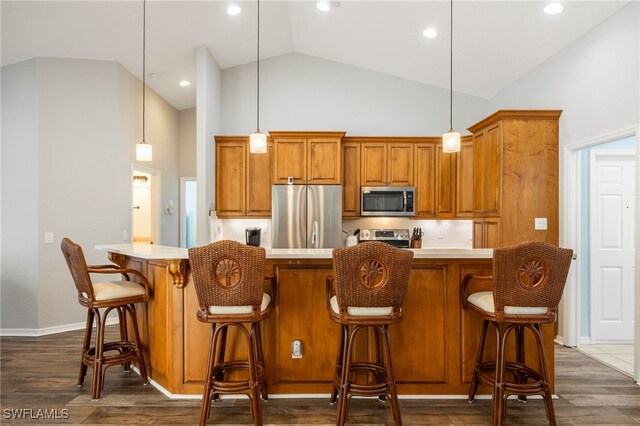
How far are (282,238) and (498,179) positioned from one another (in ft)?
8.34

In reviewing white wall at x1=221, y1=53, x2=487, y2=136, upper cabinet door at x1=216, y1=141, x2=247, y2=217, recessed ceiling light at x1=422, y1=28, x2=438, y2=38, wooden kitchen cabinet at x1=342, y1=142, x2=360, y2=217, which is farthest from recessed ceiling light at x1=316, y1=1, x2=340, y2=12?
upper cabinet door at x1=216, y1=141, x2=247, y2=217

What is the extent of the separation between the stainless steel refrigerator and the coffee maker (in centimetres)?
39

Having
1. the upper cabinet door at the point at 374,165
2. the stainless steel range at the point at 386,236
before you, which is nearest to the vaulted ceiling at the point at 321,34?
the upper cabinet door at the point at 374,165

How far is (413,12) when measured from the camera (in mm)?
3990

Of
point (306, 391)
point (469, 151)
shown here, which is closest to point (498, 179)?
point (469, 151)

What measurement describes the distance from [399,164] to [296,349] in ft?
10.4

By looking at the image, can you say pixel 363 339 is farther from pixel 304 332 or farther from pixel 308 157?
pixel 308 157

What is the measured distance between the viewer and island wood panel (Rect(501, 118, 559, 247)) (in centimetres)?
395

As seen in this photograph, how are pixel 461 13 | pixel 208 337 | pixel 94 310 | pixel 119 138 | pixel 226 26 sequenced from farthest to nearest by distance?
pixel 119 138 < pixel 226 26 < pixel 461 13 < pixel 94 310 < pixel 208 337

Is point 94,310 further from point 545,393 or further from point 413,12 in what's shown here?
point 413,12

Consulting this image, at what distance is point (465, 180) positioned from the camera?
5066mm

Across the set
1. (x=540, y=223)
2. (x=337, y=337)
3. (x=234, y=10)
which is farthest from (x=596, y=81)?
(x=234, y=10)

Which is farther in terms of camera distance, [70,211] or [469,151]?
[469,151]

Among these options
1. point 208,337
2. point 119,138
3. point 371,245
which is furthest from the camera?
point 119,138
